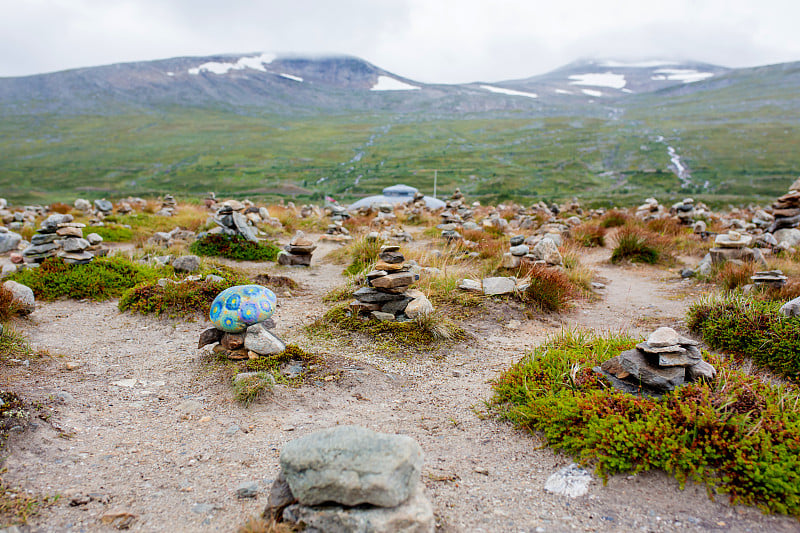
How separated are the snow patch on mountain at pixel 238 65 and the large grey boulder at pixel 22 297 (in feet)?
506

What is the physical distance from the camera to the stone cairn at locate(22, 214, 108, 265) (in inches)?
349

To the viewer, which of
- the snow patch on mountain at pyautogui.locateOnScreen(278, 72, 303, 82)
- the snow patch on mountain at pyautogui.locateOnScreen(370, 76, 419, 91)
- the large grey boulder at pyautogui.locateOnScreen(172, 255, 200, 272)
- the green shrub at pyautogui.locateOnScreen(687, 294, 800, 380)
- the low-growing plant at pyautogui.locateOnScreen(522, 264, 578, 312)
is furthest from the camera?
the snow patch on mountain at pyautogui.locateOnScreen(370, 76, 419, 91)

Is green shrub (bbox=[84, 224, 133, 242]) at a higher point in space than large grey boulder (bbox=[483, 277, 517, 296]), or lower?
lower

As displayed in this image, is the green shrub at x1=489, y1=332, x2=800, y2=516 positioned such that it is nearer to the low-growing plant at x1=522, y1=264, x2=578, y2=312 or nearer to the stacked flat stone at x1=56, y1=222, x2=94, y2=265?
the low-growing plant at x1=522, y1=264, x2=578, y2=312

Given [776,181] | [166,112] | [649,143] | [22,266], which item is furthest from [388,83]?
[22,266]

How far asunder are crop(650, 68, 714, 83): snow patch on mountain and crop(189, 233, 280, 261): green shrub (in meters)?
197

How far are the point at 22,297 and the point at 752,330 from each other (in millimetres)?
9407

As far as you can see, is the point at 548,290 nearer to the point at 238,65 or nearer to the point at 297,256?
the point at 297,256

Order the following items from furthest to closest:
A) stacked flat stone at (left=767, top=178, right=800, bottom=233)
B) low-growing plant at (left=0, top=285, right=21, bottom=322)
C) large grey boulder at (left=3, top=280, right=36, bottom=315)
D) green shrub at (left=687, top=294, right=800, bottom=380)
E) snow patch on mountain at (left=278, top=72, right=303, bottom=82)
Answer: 1. snow patch on mountain at (left=278, top=72, right=303, bottom=82)
2. stacked flat stone at (left=767, top=178, right=800, bottom=233)
3. large grey boulder at (left=3, top=280, right=36, bottom=315)
4. low-growing plant at (left=0, top=285, right=21, bottom=322)
5. green shrub at (left=687, top=294, right=800, bottom=380)

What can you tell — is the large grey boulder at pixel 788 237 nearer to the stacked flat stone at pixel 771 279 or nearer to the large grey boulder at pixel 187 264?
the stacked flat stone at pixel 771 279

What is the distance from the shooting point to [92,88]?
117m

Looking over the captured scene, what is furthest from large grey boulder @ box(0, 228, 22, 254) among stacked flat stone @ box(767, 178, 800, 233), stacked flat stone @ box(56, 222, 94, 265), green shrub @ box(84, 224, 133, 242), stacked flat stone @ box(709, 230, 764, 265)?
stacked flat stone @ box(767, 178, 800, 233)

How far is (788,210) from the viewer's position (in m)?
12.3

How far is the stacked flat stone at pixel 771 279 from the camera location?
277 inches
